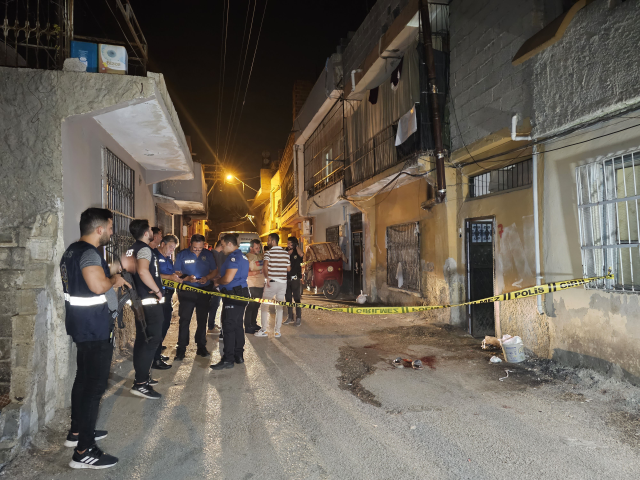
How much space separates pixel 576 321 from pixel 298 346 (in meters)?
4.02

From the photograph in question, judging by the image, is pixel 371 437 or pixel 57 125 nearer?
pixel 371 437

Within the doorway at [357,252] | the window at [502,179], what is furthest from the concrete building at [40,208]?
the doorway at [357,252]

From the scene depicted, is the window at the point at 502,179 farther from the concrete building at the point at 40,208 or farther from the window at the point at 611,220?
the concrete building at the point at 40,208

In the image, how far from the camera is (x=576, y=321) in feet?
17.5

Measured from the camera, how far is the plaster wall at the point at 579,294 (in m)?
4.62

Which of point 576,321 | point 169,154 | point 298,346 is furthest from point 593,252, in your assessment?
point 169,154

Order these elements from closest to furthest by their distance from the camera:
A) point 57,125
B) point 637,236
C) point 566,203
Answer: point 57,125 → point 637,236 → point 566,203

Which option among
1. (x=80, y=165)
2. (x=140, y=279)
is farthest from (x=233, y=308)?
(x=80, y=165)

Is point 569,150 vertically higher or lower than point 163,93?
lower

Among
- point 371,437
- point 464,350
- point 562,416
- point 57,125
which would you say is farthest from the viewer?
point 464,350

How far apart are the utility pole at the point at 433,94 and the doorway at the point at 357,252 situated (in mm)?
5972

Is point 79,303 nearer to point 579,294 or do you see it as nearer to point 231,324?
point 231,324

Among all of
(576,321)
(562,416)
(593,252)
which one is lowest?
(562,416)

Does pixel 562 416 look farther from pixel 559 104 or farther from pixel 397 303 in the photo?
pixel 397 303
